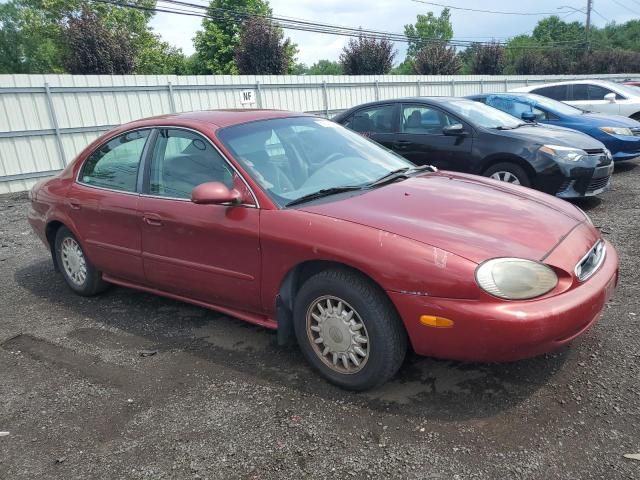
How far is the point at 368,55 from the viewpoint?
22.7 m

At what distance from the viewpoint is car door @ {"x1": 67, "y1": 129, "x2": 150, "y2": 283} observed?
13.0 ft

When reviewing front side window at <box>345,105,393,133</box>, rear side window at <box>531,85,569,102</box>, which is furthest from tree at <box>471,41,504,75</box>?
front side window at <box>345,105,393,133</box>

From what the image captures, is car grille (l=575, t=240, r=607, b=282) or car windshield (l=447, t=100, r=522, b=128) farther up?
car windshield (l=447, t=100, r=522, b=128)

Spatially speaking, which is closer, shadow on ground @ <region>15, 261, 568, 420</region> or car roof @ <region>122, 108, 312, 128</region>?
shadow on ground @ <region>15, 261, 568, 420</region>

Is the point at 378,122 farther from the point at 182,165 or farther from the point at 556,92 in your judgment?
the point at 556,92

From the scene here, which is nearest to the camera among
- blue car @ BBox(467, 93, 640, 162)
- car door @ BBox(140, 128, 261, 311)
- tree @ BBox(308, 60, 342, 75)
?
car door @ BBox(140, 128, 261, 311)

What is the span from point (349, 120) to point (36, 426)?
6299 millimetres

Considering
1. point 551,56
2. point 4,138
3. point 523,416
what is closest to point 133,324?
point 523,416

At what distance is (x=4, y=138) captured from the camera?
10.2m

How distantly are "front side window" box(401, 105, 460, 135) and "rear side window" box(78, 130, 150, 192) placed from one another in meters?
4.34

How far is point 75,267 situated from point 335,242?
2997mm

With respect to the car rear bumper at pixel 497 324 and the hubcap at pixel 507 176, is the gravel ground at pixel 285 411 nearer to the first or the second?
the car rear bumper at pixel 497 324

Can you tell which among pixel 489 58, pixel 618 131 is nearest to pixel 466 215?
pixel 618 131

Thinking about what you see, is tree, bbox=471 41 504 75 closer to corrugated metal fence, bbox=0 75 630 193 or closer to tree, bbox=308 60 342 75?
corrugated metal fence, bbox=0 75 630 193
